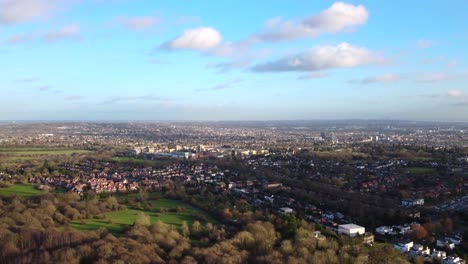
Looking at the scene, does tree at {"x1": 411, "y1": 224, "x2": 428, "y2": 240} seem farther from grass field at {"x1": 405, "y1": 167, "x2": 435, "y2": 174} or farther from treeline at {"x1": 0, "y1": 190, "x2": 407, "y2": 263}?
grass field at {"x1": 405, "y1": 167, "x2": 435, "y2": 174}

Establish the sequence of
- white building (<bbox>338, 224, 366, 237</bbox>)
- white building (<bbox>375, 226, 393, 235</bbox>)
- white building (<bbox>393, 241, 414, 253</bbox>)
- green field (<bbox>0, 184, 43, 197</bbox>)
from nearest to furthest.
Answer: white building (<bbox>393, 241, 414, 253</bbox>) < white building (<bbox>338, 224, 366, 237</bbox>) < white building (<bbox>375, 226, 393, 235</bbox>) < green field (<bbox>0, 184, 43, 197</bbox>)

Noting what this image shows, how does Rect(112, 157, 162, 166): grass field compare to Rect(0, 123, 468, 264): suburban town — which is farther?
Rect(112, 157, 162, 166): grass field

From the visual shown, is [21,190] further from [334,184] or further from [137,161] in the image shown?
[334,184]

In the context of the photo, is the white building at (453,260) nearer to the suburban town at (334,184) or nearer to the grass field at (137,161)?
the suburban town at (334,184)

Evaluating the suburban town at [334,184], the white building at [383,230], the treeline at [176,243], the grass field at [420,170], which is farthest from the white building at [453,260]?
the grass field at [420,170]

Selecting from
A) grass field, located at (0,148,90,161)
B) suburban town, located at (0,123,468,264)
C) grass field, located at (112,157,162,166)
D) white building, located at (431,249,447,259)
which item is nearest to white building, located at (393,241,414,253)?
suburban town, located at (0,123,468,264)

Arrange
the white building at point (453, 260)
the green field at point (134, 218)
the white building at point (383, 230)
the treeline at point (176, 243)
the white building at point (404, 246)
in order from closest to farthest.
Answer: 1. the treeline at point (176, 243)
2. the white building at point (453, 260)
3. the white building at point (404, 246)
4. the green field at point (134, 218)
5. the white building at point (383, 230)

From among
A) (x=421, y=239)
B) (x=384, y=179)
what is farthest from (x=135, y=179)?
(x=421, y=239)
